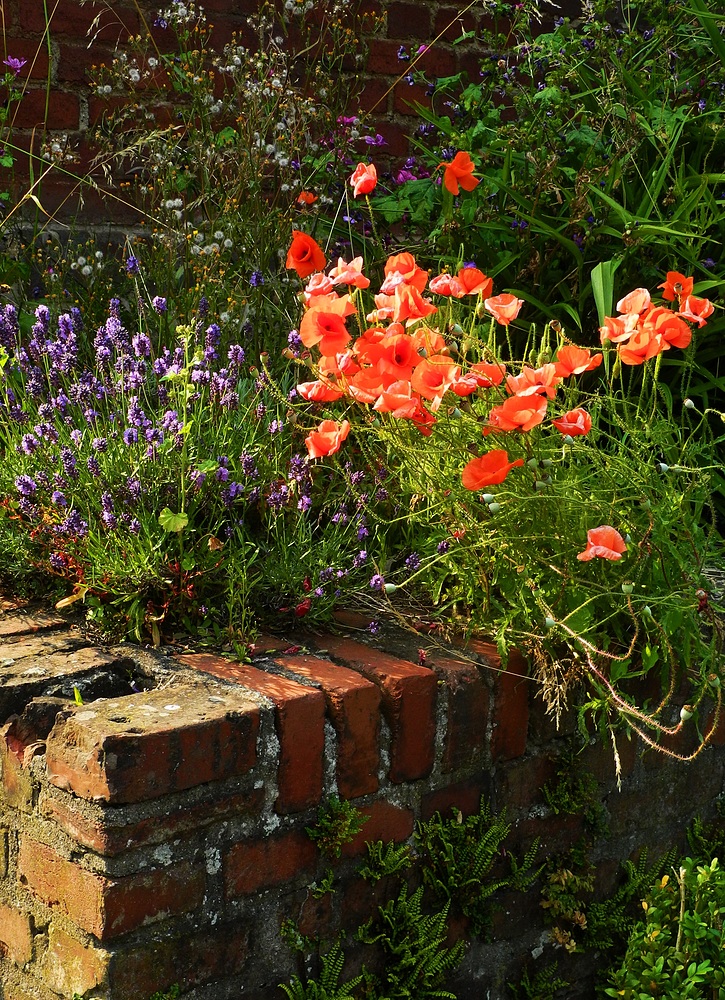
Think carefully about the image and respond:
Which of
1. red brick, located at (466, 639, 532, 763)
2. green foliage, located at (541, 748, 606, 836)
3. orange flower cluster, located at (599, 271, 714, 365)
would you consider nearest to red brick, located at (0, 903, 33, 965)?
red brick, located at (466, 639, 532, 763)

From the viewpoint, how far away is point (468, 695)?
5.81ft

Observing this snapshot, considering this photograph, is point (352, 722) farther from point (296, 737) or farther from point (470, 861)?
point (470, 861)

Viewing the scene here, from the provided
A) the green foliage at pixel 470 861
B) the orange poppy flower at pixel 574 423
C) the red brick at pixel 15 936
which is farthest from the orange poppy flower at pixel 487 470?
the red brick at pixel 15 936

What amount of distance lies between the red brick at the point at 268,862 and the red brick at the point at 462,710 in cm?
30

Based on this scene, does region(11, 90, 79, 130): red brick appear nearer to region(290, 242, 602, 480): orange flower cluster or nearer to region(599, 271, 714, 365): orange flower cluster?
region(290, 242, 602, 480): orange flower cluster

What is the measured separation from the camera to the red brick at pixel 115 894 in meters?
1.40

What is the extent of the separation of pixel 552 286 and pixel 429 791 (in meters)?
1.54

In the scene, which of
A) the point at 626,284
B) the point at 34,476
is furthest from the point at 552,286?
the point at 34,476

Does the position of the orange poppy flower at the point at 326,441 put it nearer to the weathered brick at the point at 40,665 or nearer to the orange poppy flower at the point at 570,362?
the orange poppy flower at the point at 570,362

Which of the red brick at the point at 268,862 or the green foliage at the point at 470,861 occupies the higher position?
the red brick at the point at 268,862

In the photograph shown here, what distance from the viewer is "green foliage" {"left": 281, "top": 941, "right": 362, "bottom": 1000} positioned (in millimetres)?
1579

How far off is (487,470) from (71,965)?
37.6 inches

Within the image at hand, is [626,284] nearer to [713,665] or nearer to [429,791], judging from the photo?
[713,665]

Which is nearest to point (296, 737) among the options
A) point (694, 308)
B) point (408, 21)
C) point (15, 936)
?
point (15, 936)
